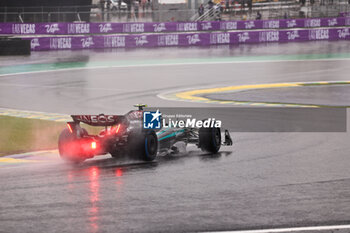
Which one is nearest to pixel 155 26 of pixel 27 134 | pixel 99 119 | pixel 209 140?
pixel 27 134

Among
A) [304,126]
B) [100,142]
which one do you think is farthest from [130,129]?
[304,126]

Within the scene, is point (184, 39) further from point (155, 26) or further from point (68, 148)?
point (68, 148)

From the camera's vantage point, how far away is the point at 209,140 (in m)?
11.9

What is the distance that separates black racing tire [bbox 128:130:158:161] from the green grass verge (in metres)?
2.61

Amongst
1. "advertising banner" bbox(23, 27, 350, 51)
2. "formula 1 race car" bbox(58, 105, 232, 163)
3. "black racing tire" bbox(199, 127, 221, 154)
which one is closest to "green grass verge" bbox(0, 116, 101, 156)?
"formula 1 race car" bbox(58, 105, 232, 163)

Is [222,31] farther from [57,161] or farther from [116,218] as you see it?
[116,218]

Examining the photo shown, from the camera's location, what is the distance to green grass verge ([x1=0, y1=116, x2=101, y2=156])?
12750 millimetres

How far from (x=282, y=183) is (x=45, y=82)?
59.6ft

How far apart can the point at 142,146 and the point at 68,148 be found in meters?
1.17

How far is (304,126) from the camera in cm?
1479

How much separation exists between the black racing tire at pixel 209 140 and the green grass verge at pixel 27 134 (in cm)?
285

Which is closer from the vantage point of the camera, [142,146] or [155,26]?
[142,146]

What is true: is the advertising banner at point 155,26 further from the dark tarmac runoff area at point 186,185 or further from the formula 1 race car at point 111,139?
the formula 1 race car at point 111,139

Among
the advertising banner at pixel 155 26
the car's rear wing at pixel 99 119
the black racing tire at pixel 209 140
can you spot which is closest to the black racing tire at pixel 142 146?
the car's rear wing at pixel 99 119
